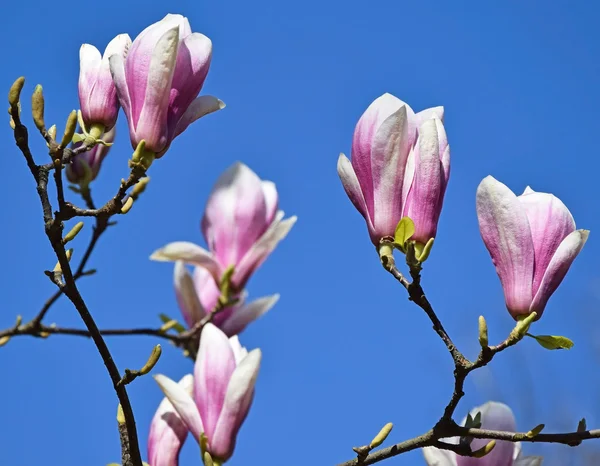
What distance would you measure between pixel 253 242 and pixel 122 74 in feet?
2.67

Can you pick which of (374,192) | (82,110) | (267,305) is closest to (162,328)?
(267,305)

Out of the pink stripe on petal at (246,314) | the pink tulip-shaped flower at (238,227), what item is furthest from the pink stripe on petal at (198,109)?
the pink stripe on petal at (246,314)

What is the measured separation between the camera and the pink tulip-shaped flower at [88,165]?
2061 mm

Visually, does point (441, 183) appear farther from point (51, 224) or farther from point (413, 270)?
point (51, 224)

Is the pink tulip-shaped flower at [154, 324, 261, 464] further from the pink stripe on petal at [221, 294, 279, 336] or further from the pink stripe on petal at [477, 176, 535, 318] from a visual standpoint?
the pink stripe on petal at [221, 294, 279, 336]

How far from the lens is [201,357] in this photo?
4.80 ft

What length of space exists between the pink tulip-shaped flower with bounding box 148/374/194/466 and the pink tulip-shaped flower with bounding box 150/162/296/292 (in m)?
0.53

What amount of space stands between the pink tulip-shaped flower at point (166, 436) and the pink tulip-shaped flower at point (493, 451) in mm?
400

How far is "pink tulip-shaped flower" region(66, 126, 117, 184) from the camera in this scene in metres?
2.06

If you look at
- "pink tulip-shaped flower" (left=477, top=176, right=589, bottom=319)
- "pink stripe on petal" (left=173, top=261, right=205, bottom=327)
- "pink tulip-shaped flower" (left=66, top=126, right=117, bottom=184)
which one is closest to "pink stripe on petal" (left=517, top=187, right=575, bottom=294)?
"pink tulip-shaped flower" (left=477, top=176, right=589, bottom=319)

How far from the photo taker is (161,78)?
1.24 metres

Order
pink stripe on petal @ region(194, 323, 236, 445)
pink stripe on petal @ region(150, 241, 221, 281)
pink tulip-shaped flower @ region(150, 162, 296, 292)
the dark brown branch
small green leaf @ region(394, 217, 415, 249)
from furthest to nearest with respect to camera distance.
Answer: pink tulip-shaped flower @ region(150, 162, 296, 292), pink stripe on petal @ region(150, 241, 221, 281), pink stripe on petal @ region(194, 323, 236, 445), small green leaf @ region(394, 217, 415, 249), the dark brown branch

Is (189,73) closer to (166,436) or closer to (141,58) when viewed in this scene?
(141,58)

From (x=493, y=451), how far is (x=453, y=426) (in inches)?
8.8
